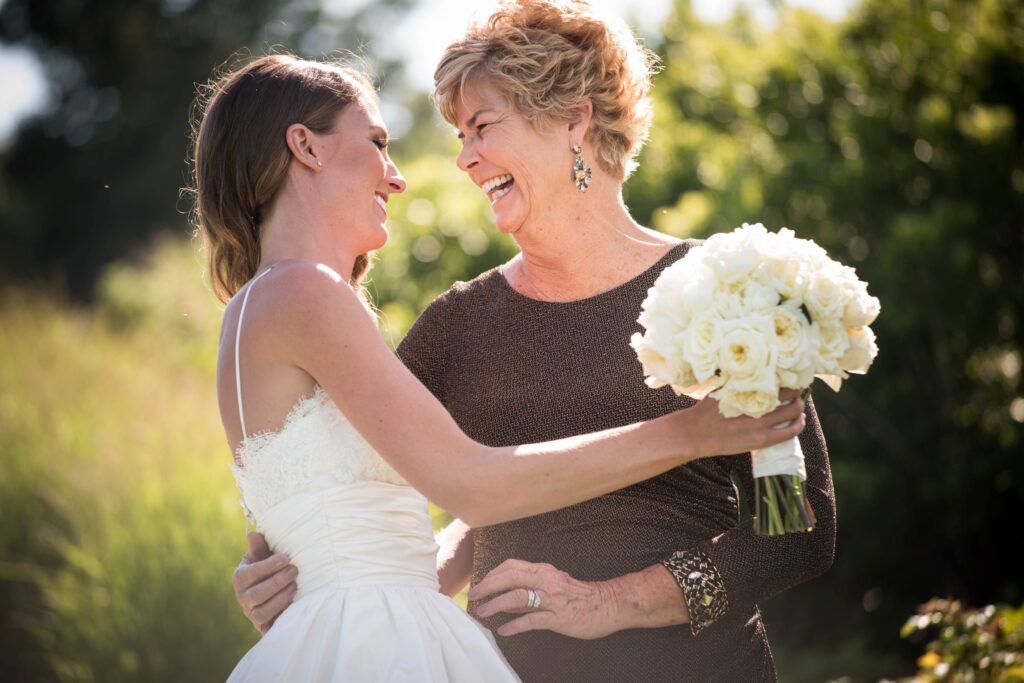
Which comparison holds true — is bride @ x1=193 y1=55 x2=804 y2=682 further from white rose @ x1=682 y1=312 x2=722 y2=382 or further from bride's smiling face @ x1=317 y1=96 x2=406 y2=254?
white rose @ x1=682 y1=312 x2=722 y2=382

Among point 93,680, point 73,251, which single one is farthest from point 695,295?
point 73,251

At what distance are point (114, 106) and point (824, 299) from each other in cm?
3659

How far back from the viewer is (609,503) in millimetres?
3141

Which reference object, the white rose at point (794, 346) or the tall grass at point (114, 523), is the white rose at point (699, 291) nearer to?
the white rose at point (794, 346)

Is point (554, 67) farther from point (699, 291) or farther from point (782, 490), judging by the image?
point (782, 490)

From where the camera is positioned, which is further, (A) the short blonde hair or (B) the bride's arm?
(A) the short blonde hair

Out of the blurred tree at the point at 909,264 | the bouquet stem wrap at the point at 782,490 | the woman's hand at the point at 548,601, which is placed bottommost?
the blurred tree at the point at 909,264

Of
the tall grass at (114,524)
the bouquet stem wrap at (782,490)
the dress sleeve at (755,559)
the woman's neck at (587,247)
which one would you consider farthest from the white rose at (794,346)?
the tall grass at (114,524)

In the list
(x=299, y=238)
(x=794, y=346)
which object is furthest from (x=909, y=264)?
(x=299, y=238)

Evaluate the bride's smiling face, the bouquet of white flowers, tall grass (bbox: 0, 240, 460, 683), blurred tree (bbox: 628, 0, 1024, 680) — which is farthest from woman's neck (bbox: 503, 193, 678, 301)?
blurred tree (bbox: 628, 0, 1024, 680)

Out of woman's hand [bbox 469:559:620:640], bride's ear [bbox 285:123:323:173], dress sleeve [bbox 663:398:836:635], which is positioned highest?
bride's ear [bbox 285:123:323:173]

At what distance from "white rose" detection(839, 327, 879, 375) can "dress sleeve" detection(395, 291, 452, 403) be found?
1.37 metres

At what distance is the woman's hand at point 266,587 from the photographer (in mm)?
2754

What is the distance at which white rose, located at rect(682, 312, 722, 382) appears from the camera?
2.35m
